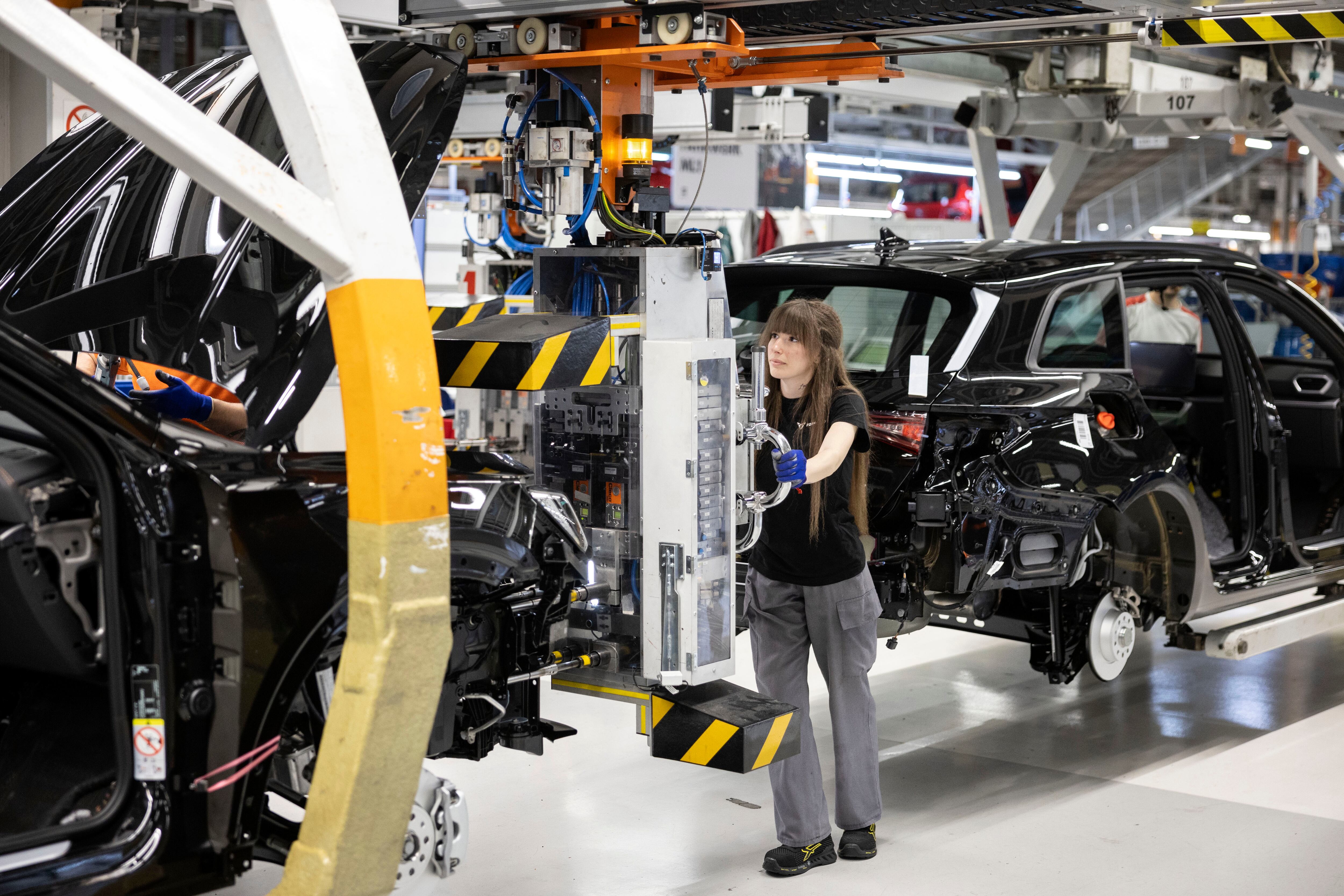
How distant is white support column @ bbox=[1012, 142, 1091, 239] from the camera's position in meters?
10.5

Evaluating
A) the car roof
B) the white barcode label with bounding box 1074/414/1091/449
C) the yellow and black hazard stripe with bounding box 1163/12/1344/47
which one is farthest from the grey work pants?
the yellow and black hazard stripe with bounding box 1163/12/1344/47

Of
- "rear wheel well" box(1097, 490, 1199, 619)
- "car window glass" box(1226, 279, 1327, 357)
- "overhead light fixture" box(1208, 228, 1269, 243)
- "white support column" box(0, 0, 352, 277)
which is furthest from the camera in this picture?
"overhead light fixture" box(1208, 228, 1269, 243)

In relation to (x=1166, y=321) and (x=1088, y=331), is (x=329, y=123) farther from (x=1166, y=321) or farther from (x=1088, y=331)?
(x=1166, y=321)

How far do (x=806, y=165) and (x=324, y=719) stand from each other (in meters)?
17.9

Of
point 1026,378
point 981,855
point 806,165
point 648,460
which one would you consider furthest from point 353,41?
point 806,165

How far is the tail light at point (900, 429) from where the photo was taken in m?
4.41

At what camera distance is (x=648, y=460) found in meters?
3.64

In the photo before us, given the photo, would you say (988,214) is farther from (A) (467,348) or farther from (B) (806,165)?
(B) (806,165)

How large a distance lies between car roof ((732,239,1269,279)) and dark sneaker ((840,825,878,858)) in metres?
1.84

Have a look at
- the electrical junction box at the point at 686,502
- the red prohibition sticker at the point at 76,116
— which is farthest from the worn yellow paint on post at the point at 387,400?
the red prohibition sticker at the point at 76,116

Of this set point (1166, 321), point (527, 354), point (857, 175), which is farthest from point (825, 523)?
point (857, 175)

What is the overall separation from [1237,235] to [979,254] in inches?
787

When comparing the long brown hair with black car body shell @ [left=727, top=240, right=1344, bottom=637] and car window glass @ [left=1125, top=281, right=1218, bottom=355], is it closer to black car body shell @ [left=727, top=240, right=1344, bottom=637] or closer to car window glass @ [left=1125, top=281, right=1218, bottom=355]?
black car body shell @ [left=727, top=240, right=1344, bottom=637]

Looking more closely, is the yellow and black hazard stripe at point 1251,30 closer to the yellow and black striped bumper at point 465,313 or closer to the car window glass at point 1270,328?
the car window glass at point 1270,328
